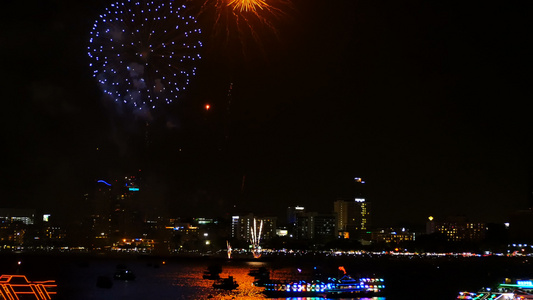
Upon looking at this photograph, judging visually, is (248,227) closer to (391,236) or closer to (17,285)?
(391,236)

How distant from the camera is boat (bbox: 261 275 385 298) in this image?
44.8m

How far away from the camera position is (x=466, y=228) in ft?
507

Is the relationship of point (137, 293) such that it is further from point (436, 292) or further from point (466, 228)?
point (466, 228)

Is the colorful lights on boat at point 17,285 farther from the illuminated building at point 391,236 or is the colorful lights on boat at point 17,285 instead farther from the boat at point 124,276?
the illuminated building at point 391,236

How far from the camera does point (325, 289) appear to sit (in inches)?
1772

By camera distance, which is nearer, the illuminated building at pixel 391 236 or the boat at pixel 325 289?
the boat at pixel 325 289

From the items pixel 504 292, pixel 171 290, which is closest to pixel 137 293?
pixel 171 290

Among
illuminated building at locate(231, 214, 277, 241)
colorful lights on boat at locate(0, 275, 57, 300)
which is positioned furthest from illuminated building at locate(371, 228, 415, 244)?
colorful lights on boat at locate(0, 275, 57, 300)

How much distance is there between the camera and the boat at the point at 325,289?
44844mm

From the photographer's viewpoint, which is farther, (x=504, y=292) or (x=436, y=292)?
(x=436, y=292)

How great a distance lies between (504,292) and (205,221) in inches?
5669

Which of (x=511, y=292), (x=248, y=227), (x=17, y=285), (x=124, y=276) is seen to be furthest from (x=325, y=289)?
(x=248, y=227)

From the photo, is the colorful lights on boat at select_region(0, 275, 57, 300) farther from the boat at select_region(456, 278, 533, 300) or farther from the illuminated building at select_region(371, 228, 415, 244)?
the illuminated building at select_region(371, 228, 415, 244)

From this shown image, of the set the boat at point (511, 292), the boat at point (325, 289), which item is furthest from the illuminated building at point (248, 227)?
the boat at point (511, 292)
